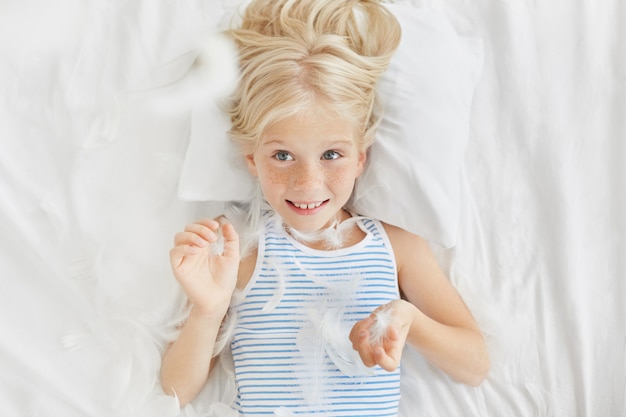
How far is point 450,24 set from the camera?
Result: 1479 millimetres

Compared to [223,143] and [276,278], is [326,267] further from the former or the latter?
[223,143]

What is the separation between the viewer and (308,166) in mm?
1240

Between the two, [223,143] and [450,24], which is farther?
[450,24]

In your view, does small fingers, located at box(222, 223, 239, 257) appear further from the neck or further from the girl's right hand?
the neck

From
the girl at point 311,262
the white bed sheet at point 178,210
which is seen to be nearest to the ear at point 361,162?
the girl at point 311,262

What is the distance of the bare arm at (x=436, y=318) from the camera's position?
136 centimetres

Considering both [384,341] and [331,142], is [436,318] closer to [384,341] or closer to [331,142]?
[384,341]

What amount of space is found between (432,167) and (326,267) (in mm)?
245

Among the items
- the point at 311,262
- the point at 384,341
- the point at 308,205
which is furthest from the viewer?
the point at 311,262

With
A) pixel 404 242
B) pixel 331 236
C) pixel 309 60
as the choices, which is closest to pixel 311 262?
pixel 331 236

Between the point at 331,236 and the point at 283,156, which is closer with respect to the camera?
the point at 283,156

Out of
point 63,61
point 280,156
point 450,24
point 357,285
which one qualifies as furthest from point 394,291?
point 63,61

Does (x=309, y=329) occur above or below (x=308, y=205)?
below

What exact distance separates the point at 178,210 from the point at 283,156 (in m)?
0.28
